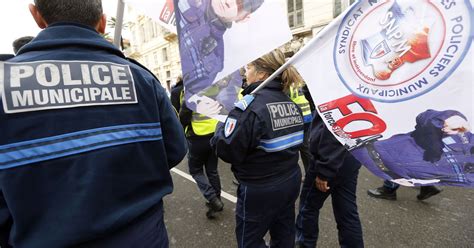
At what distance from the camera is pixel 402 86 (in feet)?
4.06

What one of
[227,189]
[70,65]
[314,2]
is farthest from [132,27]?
[70,65]

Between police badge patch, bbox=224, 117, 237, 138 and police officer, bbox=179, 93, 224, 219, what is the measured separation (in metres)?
1.45

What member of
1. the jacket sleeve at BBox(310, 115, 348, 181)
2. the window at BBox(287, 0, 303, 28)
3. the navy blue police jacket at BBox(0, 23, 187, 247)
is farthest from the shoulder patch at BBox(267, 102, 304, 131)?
the window at BBox(287, 0, 303, 28)

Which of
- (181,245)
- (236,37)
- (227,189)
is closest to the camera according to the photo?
(236,37)

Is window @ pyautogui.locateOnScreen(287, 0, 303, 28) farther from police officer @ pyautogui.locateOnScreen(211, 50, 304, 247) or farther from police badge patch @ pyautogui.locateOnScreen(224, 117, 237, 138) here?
police badge patch @ pyautogui.locateOnScreen(224, 117, 237, 138)

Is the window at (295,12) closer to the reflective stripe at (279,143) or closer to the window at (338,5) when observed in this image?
the window at (338,5)

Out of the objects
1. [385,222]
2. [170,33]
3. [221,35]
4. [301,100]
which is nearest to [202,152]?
[301,100]

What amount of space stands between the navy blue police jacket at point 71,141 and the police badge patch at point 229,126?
658 millimetres

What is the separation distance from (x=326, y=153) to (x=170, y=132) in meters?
1.27

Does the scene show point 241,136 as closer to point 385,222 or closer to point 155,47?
point 385,222

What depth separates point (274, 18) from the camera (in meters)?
1.57

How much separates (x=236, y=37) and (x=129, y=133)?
3.04ft

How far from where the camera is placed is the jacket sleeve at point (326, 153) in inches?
79.3

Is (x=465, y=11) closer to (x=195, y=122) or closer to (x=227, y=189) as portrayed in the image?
(x=195, y=122)
